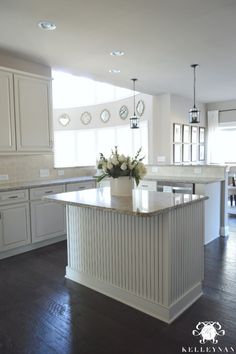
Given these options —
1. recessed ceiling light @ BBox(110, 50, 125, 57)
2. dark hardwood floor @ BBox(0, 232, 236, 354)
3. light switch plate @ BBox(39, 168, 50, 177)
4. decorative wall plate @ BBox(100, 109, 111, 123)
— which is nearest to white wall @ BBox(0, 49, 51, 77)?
recessed ceiling light @ BBox(110, 50, 125, 57)

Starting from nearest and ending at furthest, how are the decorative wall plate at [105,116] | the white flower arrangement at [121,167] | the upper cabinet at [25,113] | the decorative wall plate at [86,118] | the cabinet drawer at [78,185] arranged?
the white flower arrangement at [121,167]
the upper cabinet at [25,113]
the cabinet drawer at [78,185]
the decorative wall plate at [105,116]
the decorative wall plate at [86,118]

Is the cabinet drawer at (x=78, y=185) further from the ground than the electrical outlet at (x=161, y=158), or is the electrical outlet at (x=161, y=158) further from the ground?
the electrical outlet at (x=161, y=158)

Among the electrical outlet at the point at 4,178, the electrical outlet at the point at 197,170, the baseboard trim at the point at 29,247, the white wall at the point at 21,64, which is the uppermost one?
the white wall at the point at 21,64

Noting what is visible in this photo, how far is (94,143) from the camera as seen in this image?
9.16 meters

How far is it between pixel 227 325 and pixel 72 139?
8311 millimetres

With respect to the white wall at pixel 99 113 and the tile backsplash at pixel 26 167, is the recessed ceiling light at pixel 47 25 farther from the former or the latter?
the white wall at pixel 99 113

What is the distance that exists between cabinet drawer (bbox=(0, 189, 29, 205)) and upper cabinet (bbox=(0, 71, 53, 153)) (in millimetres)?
546

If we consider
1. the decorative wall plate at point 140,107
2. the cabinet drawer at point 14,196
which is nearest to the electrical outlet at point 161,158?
the decorative wall plate at point 140,107

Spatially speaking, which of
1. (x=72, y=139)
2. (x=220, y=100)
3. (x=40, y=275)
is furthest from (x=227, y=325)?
(x=72, y=139)

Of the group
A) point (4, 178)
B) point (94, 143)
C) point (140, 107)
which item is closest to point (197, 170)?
point (4, 178)

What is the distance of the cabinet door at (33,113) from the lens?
Answer: 3.74 m

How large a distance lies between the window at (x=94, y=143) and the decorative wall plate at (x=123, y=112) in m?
→ 0.30

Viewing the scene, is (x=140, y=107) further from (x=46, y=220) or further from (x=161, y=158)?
(x=46, y=220)

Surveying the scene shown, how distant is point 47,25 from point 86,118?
253 inches
